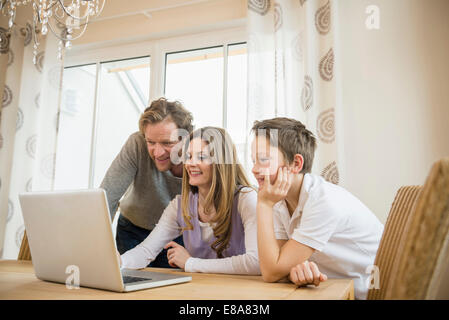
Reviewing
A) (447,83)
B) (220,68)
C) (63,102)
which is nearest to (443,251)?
(447,83)

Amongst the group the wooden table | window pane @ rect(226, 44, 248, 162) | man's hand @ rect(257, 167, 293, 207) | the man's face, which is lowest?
the wooden table

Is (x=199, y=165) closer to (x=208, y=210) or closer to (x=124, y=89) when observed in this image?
(x=208, y=210)

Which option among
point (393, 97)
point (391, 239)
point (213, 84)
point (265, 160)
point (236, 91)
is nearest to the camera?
point (391, 239)

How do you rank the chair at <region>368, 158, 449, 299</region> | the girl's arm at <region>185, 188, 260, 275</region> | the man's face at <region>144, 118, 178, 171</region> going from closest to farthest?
the chair at <region>368, 158, 449, 299</region>, the girl's arm at <region>185, 188, 260, 275</region>, the man's face at <region>144, 118, 178, 171</region>

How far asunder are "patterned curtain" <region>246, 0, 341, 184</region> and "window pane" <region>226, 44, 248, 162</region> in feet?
0.85

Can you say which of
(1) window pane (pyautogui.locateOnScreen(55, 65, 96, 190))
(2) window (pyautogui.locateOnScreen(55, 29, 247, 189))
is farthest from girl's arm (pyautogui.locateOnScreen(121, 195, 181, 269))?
(1) window pane (pyautogui.locateOnScreen(55, 65, 96, 190))

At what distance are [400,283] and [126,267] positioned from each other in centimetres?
95

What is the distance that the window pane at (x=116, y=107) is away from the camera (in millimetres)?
2908

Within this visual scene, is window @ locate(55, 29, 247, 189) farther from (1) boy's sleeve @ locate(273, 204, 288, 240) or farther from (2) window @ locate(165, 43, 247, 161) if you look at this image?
(1) boy's sleeve @ locate(273, 204, 288, 240)

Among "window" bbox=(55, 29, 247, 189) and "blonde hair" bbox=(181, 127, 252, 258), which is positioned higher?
"window" bbox=(55, 29, 247, 189)

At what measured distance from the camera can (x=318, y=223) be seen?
103 centimetres

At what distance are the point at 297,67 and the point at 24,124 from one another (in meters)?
2.18

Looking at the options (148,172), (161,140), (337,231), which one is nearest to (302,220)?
(337,231)

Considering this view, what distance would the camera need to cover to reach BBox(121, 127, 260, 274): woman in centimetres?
137
